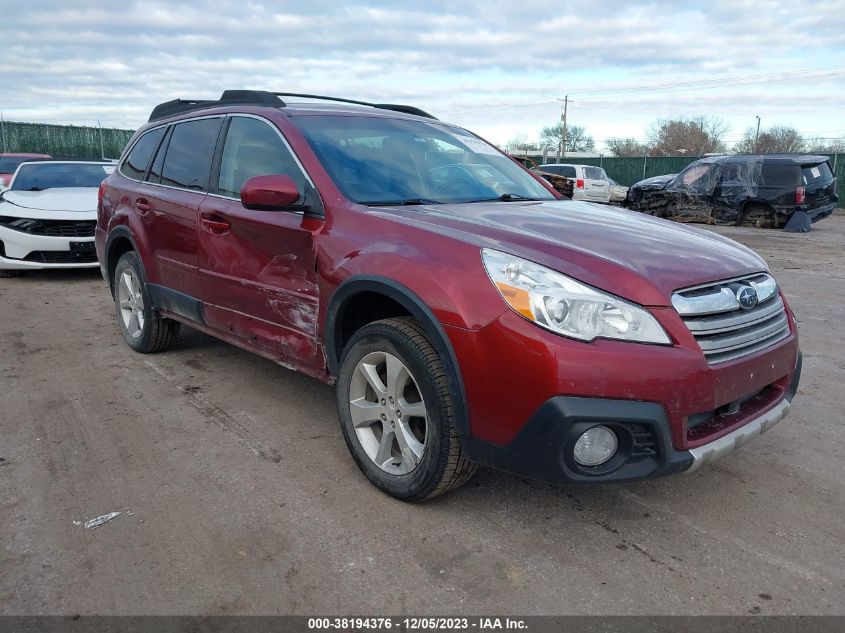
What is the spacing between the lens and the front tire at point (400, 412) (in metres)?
2.67

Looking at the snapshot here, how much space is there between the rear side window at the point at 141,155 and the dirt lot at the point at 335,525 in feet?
5.91

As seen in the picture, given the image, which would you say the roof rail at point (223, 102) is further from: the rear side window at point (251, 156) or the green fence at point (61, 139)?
the green fence at point (61, 139)

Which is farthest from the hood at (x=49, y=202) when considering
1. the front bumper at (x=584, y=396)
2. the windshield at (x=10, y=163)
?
the front bumper at (x=584, y=396)

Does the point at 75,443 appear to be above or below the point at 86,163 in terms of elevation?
below

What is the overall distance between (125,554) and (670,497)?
2.27m

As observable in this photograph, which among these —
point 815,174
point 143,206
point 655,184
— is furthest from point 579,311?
point 655,184

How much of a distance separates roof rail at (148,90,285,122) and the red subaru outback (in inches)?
0.9

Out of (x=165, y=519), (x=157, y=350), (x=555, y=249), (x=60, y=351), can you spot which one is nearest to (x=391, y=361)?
(x=555, y=249)

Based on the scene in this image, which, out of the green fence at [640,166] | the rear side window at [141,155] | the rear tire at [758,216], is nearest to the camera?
the rear side window at [141,155]

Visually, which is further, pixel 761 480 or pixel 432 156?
pixel 432 156

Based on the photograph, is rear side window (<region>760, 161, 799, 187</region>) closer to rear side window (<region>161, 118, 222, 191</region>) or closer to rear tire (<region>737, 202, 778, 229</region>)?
rear tire (<region>737, 202, 778, 229</region>)

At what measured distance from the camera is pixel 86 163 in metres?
10.3

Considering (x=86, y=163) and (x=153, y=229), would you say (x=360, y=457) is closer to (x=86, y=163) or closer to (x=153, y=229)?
(x=153, y=229)

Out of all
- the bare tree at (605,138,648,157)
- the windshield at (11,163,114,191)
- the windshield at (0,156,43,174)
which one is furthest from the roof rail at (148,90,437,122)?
the bare tree at (605,138,648,157)
